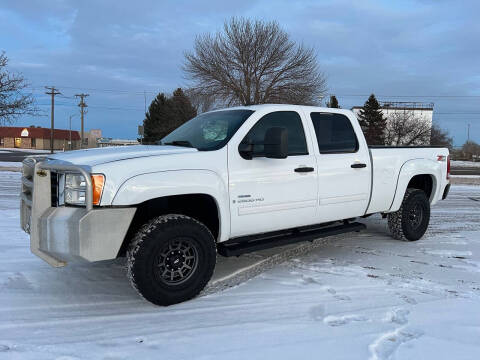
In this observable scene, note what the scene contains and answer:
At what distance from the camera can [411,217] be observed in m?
6.32

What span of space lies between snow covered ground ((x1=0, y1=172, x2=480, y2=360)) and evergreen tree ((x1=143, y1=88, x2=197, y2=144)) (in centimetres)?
2991

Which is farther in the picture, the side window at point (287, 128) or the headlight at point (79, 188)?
the side window at point (287, 128)

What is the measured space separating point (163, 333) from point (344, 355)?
1.37m

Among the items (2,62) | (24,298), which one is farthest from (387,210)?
(2,62)

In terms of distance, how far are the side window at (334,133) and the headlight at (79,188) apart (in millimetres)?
2640

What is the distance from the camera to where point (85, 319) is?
3488 millimetres

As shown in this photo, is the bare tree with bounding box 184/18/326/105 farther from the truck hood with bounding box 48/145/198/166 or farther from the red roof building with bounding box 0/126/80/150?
the red roof building with bounding box 0/126/80/150

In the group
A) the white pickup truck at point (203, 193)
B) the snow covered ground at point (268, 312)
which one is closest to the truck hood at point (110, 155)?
the white pickup truck at point (203, 193)

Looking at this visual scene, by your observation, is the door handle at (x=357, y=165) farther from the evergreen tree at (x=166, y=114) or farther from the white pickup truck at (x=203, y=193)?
the evergreen tree at (x=166, y=114)

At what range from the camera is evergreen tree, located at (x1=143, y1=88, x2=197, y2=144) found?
41500 millimetres

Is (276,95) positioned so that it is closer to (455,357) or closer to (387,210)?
(387,210)

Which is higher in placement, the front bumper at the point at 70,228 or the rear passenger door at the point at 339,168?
the rear passenger door at the point at 339,168

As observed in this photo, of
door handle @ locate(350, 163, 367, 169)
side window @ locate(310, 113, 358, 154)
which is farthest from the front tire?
A: door handle @ locate(350, 163, 367, 169)

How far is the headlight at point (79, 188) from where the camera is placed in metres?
3.38
